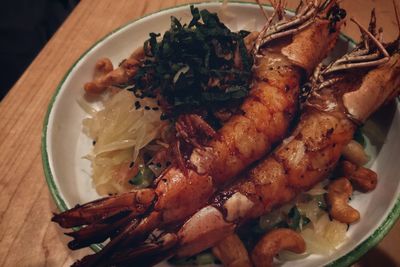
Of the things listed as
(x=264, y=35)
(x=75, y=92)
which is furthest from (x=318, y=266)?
(x=75, y=92)

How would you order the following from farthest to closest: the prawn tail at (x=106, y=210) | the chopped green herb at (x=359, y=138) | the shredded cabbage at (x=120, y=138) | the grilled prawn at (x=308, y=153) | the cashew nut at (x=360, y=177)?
1. the chopped green herb at (x=359, y=138)
2. the shredded cabbage at (x=120, y=138)
3. the cashew nut at (x=360, y=177)
4. the grilled prawn at (x=308, y=153)
5. the prawn tail at (x=106, y=210)

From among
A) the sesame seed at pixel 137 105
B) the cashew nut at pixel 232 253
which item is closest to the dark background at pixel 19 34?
the sesame seed at pixel 137 105

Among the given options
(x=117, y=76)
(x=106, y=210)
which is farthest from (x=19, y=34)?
(x=106, y=210)

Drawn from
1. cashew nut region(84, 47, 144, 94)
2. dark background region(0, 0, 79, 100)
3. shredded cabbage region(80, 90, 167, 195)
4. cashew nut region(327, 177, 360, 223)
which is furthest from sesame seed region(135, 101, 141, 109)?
dark background region(0, 0, 79, 100)

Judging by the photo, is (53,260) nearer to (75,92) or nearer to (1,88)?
(75,92)

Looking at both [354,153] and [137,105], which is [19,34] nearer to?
[137,105]

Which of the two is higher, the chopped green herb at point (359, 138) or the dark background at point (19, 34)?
the chopped green herb at point (359, 138)

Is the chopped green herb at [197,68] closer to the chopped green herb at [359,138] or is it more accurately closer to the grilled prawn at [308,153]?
the grilled prawn at [308,153]
